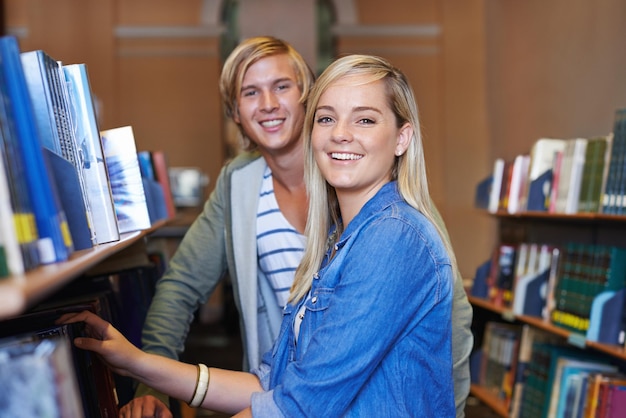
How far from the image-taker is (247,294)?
212 centimetres

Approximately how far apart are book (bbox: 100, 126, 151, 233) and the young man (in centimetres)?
30

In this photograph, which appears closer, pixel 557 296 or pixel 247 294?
pixel 247 294

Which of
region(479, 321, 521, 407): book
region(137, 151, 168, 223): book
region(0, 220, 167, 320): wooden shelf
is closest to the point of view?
region(0, 220, 167, 320): wooden shelf

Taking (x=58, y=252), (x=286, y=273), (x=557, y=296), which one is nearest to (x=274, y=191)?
(x=286, y=273)

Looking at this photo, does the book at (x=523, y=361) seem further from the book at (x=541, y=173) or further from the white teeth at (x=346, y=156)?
the white teeth at (x=346, y=156)

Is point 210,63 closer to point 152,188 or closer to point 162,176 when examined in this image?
point 162,176

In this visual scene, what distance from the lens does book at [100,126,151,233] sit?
1815 mm

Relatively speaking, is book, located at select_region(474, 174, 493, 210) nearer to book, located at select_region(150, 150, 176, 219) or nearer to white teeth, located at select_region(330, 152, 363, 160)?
book, located at select_region(150, 150, 176, 219)

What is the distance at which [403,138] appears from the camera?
1.56m

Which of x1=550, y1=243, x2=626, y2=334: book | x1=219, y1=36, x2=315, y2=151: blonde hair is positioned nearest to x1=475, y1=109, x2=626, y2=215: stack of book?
x1=550, y1=243, x2=626, y2=334: book

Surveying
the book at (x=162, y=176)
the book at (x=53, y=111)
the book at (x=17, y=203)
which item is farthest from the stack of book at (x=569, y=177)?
the book at (x=17, y=203)

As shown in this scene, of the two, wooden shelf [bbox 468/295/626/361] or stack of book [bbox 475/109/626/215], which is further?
stack of book [bbox 475/109/626/215]

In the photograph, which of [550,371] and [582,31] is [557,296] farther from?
[582,31]

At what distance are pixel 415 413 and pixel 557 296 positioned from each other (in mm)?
2371
